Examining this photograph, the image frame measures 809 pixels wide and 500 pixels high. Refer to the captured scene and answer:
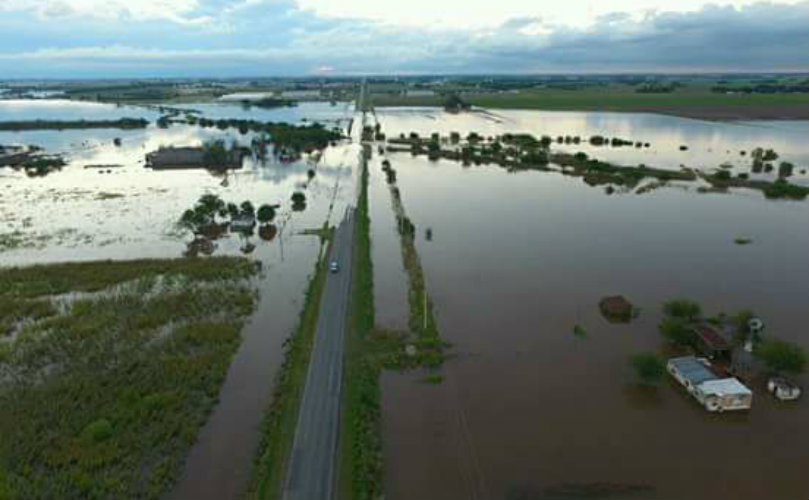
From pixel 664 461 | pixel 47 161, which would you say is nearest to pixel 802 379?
pixel 664 461

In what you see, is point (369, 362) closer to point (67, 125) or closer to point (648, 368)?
point (648, 368)

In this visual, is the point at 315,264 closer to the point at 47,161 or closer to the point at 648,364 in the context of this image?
the point at 648,364

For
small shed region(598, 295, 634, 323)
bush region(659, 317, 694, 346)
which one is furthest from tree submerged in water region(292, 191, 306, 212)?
bush region(659, 317, 694, 346)

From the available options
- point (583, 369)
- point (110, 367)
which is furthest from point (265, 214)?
point (583, 369)

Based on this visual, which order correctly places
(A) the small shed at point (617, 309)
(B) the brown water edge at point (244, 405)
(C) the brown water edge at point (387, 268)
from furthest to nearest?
(C) the brown water edge at point (387, 268) → (A) the small shed at point (617, 309) → (B) the brown water edge at point (244, 405)

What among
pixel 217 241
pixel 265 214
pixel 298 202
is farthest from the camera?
pixel 298 202

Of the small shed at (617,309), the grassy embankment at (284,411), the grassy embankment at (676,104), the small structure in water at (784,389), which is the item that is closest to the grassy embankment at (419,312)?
the grassy embankment at (284,411)

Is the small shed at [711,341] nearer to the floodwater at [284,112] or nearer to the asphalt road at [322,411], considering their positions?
the asphalt road at [322,411]
